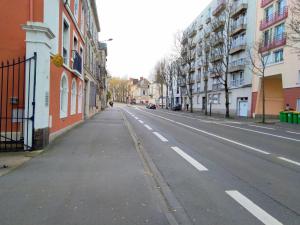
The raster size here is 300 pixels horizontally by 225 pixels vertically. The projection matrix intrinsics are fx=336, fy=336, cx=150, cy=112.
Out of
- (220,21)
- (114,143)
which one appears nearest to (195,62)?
(220,21)

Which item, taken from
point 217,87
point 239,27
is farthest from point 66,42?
point 217,87

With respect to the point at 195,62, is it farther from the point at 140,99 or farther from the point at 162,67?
the point at 140,99

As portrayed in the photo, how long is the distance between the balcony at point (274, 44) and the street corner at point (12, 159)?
29.9 metres

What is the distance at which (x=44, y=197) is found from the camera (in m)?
5.38

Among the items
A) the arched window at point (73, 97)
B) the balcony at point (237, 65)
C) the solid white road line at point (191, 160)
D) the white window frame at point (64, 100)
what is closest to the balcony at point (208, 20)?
the balcony at point (237, 65)

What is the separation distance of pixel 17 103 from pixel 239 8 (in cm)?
4151

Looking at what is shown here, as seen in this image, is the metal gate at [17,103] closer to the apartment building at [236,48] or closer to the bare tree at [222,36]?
the apartment building at [236,48]

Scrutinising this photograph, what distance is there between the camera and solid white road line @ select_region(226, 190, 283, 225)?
452cm

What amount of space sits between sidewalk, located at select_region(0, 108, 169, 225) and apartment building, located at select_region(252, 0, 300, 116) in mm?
25657

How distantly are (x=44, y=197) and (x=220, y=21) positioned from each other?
4395 centimetres

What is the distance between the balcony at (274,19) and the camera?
35.2 metres

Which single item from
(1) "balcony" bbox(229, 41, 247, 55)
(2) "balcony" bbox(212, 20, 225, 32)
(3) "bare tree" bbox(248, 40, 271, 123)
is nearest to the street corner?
(3) "bare tree" bbox(248, 40, 271, 123)

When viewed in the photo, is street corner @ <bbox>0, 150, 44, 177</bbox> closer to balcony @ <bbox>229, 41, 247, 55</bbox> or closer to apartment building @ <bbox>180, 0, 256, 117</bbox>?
apartment building @ <bbox>180, 0, 256, 117</bbox>

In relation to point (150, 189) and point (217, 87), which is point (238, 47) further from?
point (150, 189)
